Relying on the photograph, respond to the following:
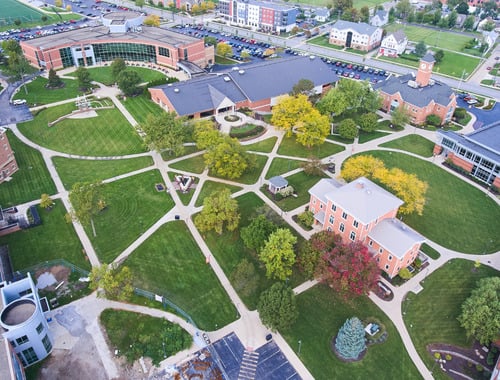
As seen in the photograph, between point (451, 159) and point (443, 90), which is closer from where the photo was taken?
point (451, 159)

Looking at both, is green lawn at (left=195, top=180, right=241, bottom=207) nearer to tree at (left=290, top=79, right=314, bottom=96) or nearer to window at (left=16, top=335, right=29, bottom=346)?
window at (left=16, top=335, right=29, bottom=346)

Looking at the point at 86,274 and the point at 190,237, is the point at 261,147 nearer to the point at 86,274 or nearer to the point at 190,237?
the point at 190,237

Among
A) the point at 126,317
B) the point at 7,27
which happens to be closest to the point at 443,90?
the point at 126,317

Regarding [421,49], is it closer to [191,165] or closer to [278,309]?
[191,165]

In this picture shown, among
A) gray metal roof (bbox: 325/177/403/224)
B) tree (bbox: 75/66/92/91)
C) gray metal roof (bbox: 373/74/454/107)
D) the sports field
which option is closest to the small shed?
gray metal roof (bbox: 325/177/403/224)

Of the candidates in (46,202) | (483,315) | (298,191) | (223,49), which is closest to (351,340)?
(483,315)
